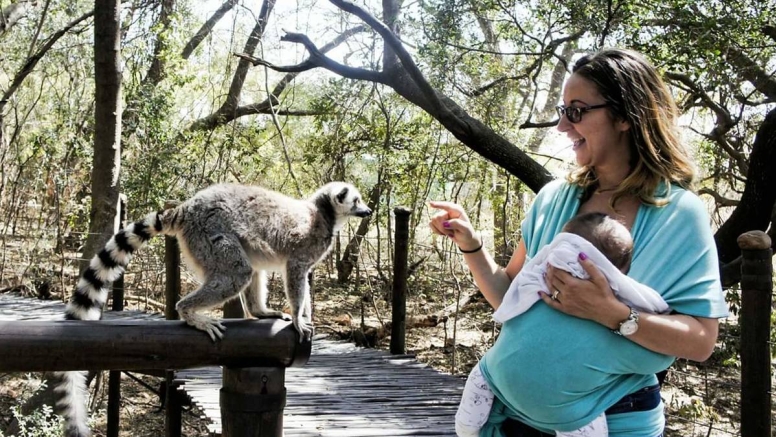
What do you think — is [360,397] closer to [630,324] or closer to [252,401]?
[252,401]

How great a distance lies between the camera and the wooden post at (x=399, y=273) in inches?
231

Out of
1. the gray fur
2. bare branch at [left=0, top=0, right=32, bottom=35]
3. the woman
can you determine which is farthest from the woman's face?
bare branch at [left=0, top=0, right=32, bottom=35]

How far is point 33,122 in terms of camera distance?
1305 centimetres

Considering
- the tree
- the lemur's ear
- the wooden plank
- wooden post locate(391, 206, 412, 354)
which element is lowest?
the wooden plank

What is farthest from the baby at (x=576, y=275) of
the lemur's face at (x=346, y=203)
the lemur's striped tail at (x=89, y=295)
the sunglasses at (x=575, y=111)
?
the lemur's face at (x=346, y=203)

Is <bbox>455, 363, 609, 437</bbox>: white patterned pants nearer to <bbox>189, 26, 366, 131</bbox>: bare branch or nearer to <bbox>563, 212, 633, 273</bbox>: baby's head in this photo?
<bbox>563, 212, 633, 273</bbox>: baby's head

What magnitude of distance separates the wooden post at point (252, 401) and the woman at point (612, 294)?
72 cm

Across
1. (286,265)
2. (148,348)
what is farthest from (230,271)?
(148,348)

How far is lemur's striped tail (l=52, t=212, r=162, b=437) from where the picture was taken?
92.5 inches

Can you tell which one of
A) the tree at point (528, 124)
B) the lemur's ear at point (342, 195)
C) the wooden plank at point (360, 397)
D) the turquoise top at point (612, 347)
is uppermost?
the tree at point (528, 124)

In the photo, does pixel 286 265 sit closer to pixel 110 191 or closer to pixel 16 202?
pixel 110 191

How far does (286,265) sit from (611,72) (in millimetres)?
2388

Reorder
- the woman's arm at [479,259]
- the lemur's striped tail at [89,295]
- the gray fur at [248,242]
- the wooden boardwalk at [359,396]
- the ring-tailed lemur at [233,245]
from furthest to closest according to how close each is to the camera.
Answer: the wooden boardwalk at [359,396] < the gray fur at [248,242] < the ring-tailed lemur at [233,245] < the lemur's striped tail at [89,295] < the woman's arm at [479,259]

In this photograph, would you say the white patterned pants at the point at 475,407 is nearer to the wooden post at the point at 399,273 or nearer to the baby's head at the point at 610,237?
the baby's head at the point at 610,237
